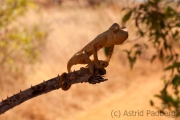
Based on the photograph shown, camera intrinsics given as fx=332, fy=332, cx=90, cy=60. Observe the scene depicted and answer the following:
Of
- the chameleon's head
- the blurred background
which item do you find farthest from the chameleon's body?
the blurred background

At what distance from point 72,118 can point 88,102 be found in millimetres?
1552

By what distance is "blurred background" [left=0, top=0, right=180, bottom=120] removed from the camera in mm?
9059

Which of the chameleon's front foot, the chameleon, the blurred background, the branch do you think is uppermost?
the blurred background

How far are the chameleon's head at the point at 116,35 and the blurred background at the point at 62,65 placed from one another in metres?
3.55

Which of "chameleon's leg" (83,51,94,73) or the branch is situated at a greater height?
"chameleon's leg" (83,51,94,73)

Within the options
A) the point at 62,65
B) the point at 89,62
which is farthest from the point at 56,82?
the point at 62,65

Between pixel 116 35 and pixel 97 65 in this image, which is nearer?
pixel 116 35

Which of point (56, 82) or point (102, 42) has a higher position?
point (102, 42)

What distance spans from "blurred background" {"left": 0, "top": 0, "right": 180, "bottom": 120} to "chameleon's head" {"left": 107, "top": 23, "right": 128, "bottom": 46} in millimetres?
3545

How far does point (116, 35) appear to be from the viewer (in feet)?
8.48

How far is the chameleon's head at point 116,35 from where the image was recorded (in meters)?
2.57

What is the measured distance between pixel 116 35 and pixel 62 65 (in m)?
11.2

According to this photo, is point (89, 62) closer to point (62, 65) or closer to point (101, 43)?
point (101, 43)

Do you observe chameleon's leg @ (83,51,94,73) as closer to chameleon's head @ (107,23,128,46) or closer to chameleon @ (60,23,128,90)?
chameleon @ (60,23,128,90)
